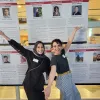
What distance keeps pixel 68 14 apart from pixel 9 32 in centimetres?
79

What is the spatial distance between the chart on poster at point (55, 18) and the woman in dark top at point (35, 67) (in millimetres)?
234

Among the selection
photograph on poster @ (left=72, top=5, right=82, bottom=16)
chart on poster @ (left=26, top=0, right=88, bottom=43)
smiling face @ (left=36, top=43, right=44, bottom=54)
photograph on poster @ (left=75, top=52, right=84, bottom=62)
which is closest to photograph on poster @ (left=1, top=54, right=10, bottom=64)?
chart on poster @ (left=26, top=0, right=88, bottom=43)

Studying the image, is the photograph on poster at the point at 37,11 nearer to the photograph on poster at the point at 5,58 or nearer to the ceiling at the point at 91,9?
the ceiling at the point at 91,9

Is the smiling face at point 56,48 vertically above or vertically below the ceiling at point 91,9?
below

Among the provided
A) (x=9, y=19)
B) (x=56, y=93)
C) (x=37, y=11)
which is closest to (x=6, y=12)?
(x=9, y=19)

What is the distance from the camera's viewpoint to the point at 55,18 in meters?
2.45

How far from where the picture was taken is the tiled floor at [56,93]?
2.93 m

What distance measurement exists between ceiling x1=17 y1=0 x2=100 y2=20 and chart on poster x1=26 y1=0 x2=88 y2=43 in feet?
0.18

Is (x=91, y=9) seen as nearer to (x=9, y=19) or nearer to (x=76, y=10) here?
(x=76, y=10)

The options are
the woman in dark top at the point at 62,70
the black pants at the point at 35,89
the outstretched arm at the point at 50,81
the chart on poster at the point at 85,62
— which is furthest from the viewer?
the chart on poster at the point at 85,62

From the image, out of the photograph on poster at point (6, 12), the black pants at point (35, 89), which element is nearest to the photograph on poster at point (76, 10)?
the photograph on poster at point (6, 12)

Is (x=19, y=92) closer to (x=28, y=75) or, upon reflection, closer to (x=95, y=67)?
(x=28, y=75)

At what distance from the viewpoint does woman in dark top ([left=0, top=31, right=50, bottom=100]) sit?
2344 millimetres

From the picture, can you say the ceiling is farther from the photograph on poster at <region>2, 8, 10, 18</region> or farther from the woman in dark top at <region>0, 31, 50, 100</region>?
the woman in dark top at <region>0, 31, 50, 100</region>
